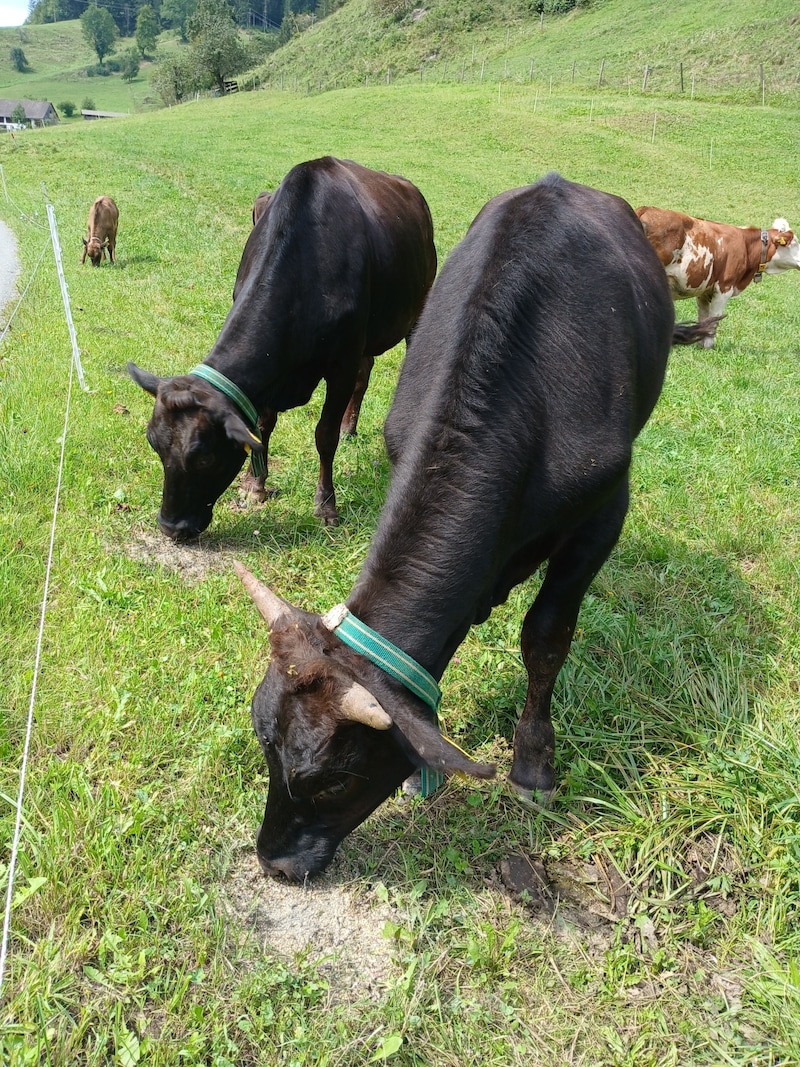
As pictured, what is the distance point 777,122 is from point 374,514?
32.5 meters

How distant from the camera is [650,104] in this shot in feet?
108

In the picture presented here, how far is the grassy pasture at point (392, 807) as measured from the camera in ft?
8.20

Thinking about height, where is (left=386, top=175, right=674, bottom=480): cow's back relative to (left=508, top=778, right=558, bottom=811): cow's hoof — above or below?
above

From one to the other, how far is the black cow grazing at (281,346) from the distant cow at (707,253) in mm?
6585

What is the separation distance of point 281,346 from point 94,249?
1054cm

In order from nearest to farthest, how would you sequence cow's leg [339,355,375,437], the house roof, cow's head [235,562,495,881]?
1. cow's head [235,562,495,881]
2. cow's leg [339,355,375,437]
3. the house roof

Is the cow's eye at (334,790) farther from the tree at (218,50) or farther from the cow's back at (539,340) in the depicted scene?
the tree at (218,50)

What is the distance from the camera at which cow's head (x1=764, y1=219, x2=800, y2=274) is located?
485 inches

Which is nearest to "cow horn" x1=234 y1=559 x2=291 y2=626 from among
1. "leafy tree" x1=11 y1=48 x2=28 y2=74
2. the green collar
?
the green collar

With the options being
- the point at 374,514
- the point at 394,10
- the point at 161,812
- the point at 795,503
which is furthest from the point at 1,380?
the point at 394,10

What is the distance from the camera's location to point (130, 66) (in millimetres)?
117375

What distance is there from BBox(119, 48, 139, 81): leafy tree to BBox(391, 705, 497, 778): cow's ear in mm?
139814

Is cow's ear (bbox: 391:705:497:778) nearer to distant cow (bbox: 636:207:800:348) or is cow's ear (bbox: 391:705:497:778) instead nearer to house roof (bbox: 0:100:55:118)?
distant cow (bbox: 636:207:800:348)

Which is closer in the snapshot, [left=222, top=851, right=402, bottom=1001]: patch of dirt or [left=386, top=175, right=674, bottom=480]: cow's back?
[left=222, top=851, right=402, bottom=1001]: patch of dirt
